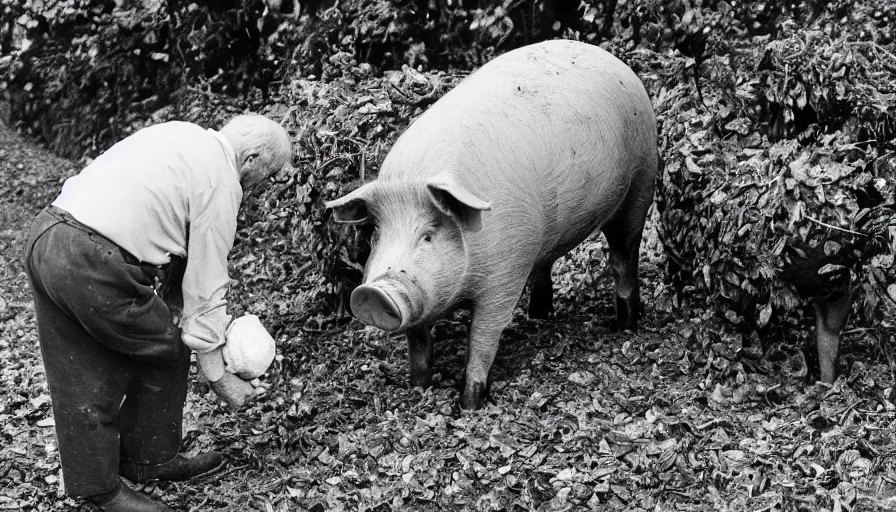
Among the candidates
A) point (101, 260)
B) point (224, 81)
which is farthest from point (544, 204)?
point (224, 81)

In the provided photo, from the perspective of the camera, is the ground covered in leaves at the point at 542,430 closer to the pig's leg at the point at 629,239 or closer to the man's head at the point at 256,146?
the pig's leg at the point at 629,239

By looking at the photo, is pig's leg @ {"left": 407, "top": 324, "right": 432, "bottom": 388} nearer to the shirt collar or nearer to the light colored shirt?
the light colored shirt

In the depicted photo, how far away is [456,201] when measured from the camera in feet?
15.1

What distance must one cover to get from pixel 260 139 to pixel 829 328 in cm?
276

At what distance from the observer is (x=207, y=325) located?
4141 mm

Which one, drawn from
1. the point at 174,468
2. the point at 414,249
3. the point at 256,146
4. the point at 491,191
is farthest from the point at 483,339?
the point at 174,468

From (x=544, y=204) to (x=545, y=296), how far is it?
133cm

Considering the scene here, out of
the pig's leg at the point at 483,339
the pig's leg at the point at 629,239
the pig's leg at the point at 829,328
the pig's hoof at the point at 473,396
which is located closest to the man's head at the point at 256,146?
the pig's leg at the point at 483,339

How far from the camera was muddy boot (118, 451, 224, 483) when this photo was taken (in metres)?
4.80

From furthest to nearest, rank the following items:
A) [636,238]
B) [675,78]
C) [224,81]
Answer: [224,81] → [675,78] → [636,238]

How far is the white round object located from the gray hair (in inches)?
26.7

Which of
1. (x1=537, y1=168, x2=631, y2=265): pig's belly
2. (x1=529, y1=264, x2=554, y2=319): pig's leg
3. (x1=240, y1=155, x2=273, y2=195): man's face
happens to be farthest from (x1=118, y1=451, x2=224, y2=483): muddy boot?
(x1=529, y1=264, x2=554, y2=319): pig's leg

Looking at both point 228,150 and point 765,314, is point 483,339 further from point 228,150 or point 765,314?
point 228,150

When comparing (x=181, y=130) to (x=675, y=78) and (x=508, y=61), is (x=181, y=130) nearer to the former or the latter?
(x=508, y=61)
